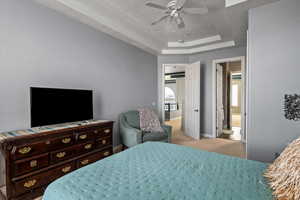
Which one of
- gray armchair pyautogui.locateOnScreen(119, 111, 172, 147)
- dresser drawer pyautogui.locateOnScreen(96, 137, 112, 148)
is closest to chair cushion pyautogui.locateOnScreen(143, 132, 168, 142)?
gray armchair pyautogui.locateOnScreen(119, 111, 172, 147)

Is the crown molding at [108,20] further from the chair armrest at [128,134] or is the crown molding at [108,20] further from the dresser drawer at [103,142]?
the dresser drawer at [103,142]

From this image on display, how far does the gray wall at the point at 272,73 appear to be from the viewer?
1984 millimetres

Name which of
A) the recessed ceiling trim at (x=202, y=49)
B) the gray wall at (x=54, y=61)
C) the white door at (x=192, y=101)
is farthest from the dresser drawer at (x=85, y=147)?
the recessed ceiling trim at (x=202, y=49)

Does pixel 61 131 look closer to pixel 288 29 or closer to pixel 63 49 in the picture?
pixel 63 49

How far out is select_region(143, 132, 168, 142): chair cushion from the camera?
2.96m

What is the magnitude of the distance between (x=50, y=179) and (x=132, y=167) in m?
1.41

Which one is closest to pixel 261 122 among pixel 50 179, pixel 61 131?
pixel 61 131

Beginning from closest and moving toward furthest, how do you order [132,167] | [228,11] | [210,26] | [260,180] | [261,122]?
[260,180] < [132,167] < [261,122] < [228,11] < [210,26]

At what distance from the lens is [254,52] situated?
2.27 meters

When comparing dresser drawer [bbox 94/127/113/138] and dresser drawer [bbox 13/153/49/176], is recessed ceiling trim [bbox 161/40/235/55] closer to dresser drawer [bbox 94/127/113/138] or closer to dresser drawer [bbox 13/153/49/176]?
dresser drawer [bbox 94/127/113/138]

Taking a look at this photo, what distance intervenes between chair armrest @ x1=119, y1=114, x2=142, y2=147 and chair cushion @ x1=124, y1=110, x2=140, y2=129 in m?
0.10

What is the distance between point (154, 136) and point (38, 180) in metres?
1.95

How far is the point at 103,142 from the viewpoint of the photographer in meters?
2.58

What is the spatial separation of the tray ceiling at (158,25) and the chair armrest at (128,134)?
197 centimetres
